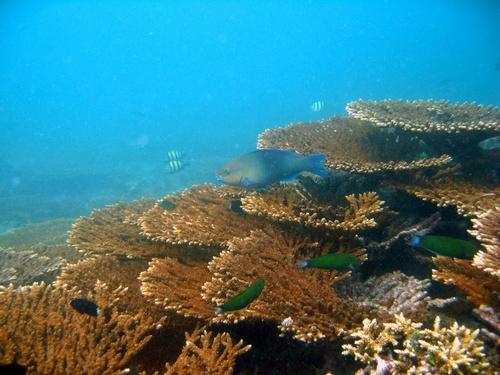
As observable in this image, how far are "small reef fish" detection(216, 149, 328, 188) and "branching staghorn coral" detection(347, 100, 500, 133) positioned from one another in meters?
2.15

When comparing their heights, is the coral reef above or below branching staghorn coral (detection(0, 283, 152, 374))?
above

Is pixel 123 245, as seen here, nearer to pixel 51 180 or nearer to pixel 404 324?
pixel 404 324

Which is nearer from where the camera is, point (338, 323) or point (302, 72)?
point (338, 323)

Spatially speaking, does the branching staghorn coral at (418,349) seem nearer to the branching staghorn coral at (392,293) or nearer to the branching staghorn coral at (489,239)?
the branching staghorn coral at (392,293)

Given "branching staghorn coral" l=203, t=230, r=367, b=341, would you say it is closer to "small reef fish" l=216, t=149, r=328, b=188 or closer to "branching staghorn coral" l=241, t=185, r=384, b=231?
"branching staghorn coral" l=241, t=185, r=384, b=231

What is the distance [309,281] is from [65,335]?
244 centimetres

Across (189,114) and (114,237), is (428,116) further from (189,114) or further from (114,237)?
(189,114)

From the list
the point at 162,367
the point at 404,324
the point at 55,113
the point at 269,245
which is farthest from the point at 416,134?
the point at 55,113

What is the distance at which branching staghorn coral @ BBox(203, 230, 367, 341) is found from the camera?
300 cm

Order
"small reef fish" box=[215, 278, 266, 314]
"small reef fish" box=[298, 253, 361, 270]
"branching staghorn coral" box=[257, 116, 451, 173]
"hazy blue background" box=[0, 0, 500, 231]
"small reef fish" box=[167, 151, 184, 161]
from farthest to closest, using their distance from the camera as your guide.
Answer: "hazy blue background" box=[0, 0, 500, 231]
"small reef fish" box=[167, 151, 184, 161]
"branching staghorn coral" box=[257, 116, 451, 173]
"small reef fish" box=[298, 253, 361, 270]
"small reef fish" box=[215, 278, 266, 314]

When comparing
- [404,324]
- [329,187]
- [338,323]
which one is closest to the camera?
[404,324]

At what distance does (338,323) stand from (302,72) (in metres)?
135

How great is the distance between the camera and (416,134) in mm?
5512

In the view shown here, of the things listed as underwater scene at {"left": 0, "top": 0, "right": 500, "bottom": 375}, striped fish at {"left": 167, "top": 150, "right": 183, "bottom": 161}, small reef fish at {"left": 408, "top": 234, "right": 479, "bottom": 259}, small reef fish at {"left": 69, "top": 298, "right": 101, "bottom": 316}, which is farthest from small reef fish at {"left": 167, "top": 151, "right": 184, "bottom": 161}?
small reef fish at {"left": 408, "top": 234, "right": 479, "bottom": 259}
